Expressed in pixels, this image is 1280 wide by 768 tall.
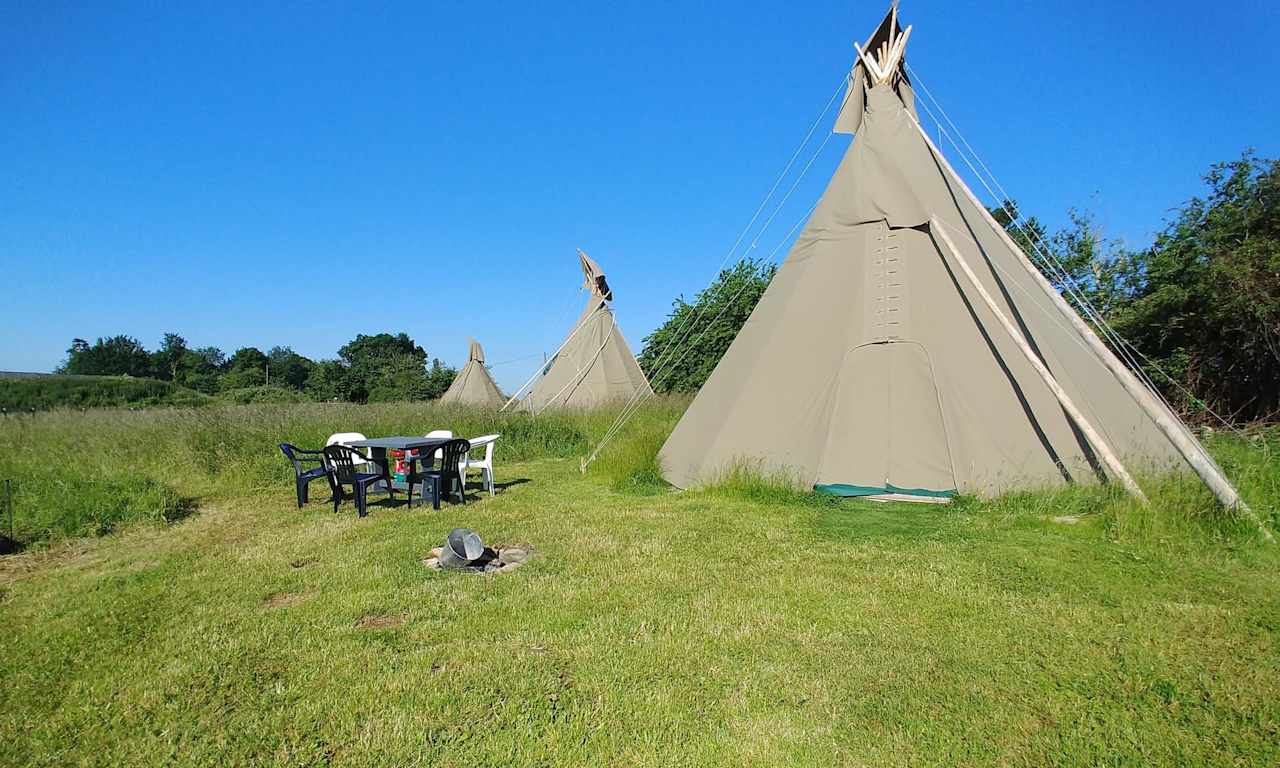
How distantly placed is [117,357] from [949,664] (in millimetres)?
71393

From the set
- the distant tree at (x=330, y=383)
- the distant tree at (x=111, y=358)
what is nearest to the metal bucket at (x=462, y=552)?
the distant tree at (x=330, y=383)

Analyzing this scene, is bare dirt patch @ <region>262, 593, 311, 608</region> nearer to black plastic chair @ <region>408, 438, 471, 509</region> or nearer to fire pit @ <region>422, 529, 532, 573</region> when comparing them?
fire pit @ <region>422, 529, 532, 573</region>

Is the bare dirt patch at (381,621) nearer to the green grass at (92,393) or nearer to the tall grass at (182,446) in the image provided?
the tall grass at (182,446)

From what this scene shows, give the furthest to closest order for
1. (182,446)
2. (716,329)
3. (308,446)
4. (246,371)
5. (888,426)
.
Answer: (246,371), (716,329), (308,446), (182,446), (888,426)

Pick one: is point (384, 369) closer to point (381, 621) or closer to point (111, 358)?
Result: point (111, 358)

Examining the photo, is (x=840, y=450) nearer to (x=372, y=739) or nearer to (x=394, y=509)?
(x=394, y=509)

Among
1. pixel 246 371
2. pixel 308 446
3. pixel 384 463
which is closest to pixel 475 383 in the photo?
pixel 308 446

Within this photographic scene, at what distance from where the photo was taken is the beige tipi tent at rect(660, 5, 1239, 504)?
556cm

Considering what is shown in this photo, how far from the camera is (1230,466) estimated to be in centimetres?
543

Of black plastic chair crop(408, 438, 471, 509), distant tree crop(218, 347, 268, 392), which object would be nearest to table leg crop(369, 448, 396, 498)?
black plastic chair crop(408, 438, 471, 509)

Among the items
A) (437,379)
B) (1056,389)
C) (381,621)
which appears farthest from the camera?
(437,379)

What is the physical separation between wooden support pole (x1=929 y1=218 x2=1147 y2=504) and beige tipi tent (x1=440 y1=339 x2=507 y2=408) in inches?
692

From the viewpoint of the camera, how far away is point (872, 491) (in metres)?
5.90

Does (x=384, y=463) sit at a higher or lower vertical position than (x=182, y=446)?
lower
